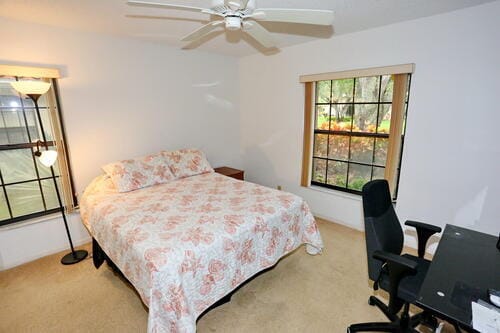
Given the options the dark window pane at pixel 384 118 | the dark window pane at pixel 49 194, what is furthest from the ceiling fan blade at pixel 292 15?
the dark window pane at pixel 49 194

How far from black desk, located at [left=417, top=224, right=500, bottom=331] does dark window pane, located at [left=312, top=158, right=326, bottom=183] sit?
6.45 ft

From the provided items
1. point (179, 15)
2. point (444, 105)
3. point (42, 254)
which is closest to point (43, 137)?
point (42, 254)

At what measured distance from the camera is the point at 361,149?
3.16 meters

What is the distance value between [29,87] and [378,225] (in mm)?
2936

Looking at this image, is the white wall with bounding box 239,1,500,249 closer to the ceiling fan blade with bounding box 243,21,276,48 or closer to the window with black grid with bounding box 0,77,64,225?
the ceiling fan blade with bounding box 243,21,276,48

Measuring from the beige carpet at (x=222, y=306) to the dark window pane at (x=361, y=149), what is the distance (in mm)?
1216

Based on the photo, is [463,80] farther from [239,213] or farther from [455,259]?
[239,213]

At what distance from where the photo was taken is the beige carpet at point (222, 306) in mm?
1822

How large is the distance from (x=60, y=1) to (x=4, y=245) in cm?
233

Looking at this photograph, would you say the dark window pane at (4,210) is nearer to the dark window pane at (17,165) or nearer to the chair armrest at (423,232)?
the dark window pane at (17,165)

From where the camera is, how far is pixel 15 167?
8.41 ft

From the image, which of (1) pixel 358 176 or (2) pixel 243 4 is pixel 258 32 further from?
(1) pixel 358 176

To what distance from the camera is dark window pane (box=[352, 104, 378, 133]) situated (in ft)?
9.80

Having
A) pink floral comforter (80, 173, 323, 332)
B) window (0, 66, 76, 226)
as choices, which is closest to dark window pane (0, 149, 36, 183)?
window (0, 66, 76, 226)
